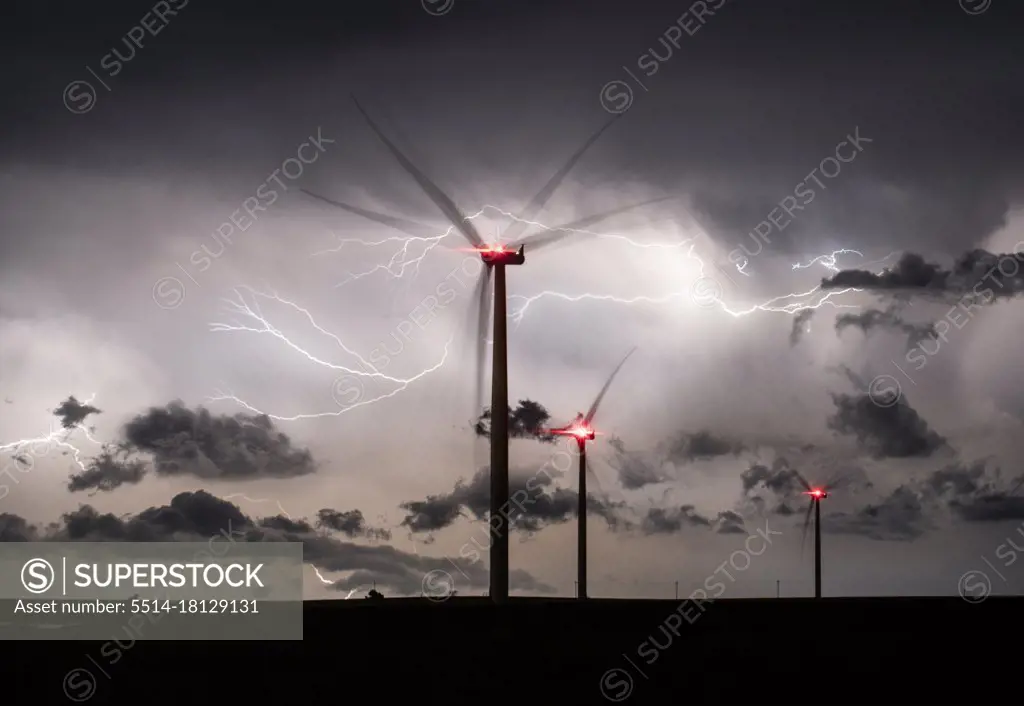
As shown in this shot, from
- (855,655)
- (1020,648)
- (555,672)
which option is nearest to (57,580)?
(555,672)

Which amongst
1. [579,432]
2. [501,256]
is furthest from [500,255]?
[579,432]

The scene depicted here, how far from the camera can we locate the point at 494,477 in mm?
44219

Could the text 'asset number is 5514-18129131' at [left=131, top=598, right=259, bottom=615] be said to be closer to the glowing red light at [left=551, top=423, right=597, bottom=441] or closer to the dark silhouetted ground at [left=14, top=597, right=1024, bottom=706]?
the dark silhouetted ground at [left=14, top=597, right=1024, bottom=706]

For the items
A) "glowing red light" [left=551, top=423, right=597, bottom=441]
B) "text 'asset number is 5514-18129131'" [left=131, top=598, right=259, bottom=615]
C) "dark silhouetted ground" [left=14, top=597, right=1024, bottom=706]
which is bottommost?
"dark silhouetted ground" [left=14, top=597, right=1024, bottom=706]

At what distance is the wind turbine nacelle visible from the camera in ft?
165

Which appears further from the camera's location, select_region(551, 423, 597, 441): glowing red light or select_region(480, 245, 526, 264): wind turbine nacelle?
select_region(551, 423, 597, 441): glowing red light

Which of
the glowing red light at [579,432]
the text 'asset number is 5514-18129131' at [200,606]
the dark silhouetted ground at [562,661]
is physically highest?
the glowing red light at [579,432]

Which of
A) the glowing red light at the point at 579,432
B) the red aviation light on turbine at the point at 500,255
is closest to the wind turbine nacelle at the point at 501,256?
the red aviation light on turbine at the point at 500,255

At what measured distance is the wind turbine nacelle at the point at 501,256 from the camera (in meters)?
50.4

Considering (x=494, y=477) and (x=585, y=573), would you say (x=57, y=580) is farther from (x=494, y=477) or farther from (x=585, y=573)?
(x=585, y=573)

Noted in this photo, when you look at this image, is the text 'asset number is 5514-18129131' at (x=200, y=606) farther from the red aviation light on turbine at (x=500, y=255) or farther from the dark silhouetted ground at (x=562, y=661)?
the red aviation light on turbine at (x=500, y=255)

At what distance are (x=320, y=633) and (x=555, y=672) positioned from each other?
5398 millimetres

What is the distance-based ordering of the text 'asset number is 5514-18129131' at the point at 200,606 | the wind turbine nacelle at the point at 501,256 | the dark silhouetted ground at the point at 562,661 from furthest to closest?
the wind turbine nacelle at the point at 501,256
the text 'asset number is 5514-18129131' at the point at 200,606
the dark silhouetted ground at the point at 562,661

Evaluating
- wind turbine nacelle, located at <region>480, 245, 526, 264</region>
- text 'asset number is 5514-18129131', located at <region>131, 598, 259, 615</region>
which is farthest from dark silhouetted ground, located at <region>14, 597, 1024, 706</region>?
wind turbine nacelle, located at <region>480, 245, 526, 264</region>
